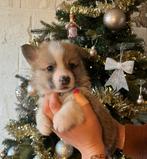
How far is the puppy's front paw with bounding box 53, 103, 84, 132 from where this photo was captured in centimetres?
112

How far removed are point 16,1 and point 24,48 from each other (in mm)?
1004

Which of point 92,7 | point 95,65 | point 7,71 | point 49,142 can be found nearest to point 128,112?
point 95,65

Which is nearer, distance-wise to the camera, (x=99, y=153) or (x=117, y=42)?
(x=99, y=153)

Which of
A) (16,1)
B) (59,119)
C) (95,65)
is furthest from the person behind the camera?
(16,1)

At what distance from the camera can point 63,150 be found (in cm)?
157

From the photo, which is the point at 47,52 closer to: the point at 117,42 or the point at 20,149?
the point at 117,42

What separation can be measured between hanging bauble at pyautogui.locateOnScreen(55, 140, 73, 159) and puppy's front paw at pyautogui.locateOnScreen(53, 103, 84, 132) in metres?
0.45

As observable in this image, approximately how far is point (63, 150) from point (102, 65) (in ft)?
1.29

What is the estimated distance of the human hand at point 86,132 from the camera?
1133 millimetres

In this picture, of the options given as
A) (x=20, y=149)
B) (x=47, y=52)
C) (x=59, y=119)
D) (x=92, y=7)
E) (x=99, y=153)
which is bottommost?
(x=20, y=149)

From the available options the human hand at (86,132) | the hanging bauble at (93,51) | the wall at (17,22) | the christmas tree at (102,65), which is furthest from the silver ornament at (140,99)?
the wall at (17,22)

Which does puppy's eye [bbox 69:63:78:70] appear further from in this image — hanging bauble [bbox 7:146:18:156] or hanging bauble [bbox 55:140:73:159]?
hanging bauble [bbox 7:146:18:156]

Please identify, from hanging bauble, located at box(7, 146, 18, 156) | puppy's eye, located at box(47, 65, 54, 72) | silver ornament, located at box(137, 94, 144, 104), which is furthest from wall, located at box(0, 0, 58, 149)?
puppy's eye, located at box(47, 65, 54, 72)

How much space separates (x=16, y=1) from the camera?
2264 mm
